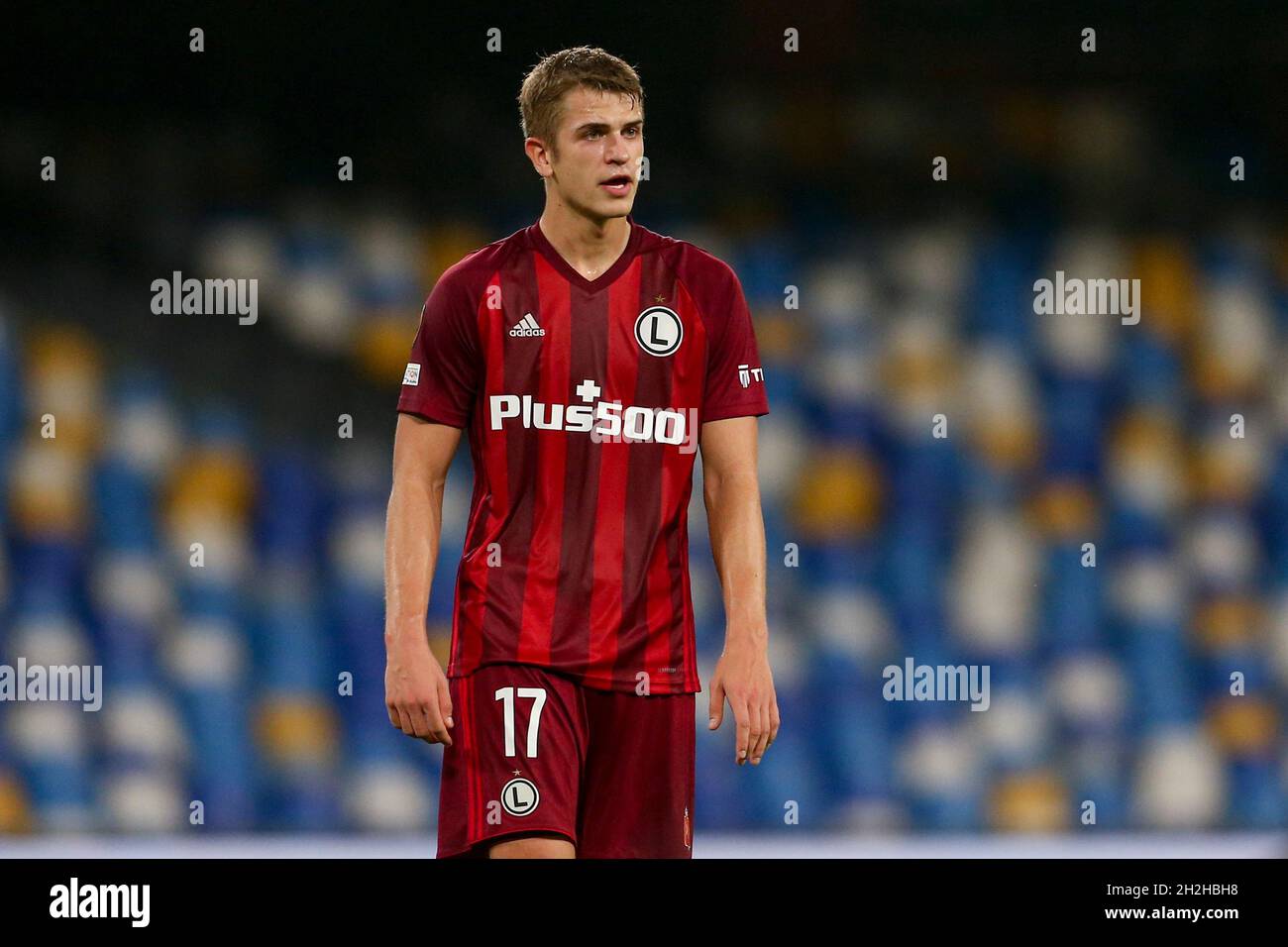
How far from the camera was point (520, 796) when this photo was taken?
2.77 meters

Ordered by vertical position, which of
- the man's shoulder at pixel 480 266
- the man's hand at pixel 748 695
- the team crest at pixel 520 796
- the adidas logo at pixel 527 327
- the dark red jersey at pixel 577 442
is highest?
the man's shoulder at pixel 480 266

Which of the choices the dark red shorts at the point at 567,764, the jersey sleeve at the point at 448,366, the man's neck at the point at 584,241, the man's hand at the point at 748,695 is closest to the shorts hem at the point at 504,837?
the dark red shorts at the point at 567,764

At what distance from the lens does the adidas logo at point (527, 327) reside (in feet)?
9.63

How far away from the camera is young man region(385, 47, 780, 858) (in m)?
2.82

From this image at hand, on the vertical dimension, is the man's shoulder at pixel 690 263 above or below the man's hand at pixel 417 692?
above

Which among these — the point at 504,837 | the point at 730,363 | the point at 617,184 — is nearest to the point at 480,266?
the point at 617,184

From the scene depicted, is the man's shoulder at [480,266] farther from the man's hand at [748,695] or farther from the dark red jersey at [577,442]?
the man's hand at [748,695]

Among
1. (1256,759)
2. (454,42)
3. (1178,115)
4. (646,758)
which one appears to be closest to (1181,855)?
(1256,759)

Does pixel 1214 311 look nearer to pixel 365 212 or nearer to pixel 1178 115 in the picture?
pixel 1178 115

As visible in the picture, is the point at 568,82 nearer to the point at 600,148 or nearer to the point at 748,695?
the point at 600,148

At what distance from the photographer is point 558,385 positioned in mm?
2920

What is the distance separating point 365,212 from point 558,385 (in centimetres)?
294

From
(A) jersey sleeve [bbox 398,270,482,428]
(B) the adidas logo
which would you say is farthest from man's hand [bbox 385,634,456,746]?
(B) the adidas logo

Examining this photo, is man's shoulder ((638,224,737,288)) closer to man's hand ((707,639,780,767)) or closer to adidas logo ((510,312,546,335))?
adidas logo ((510,312,546,335))
